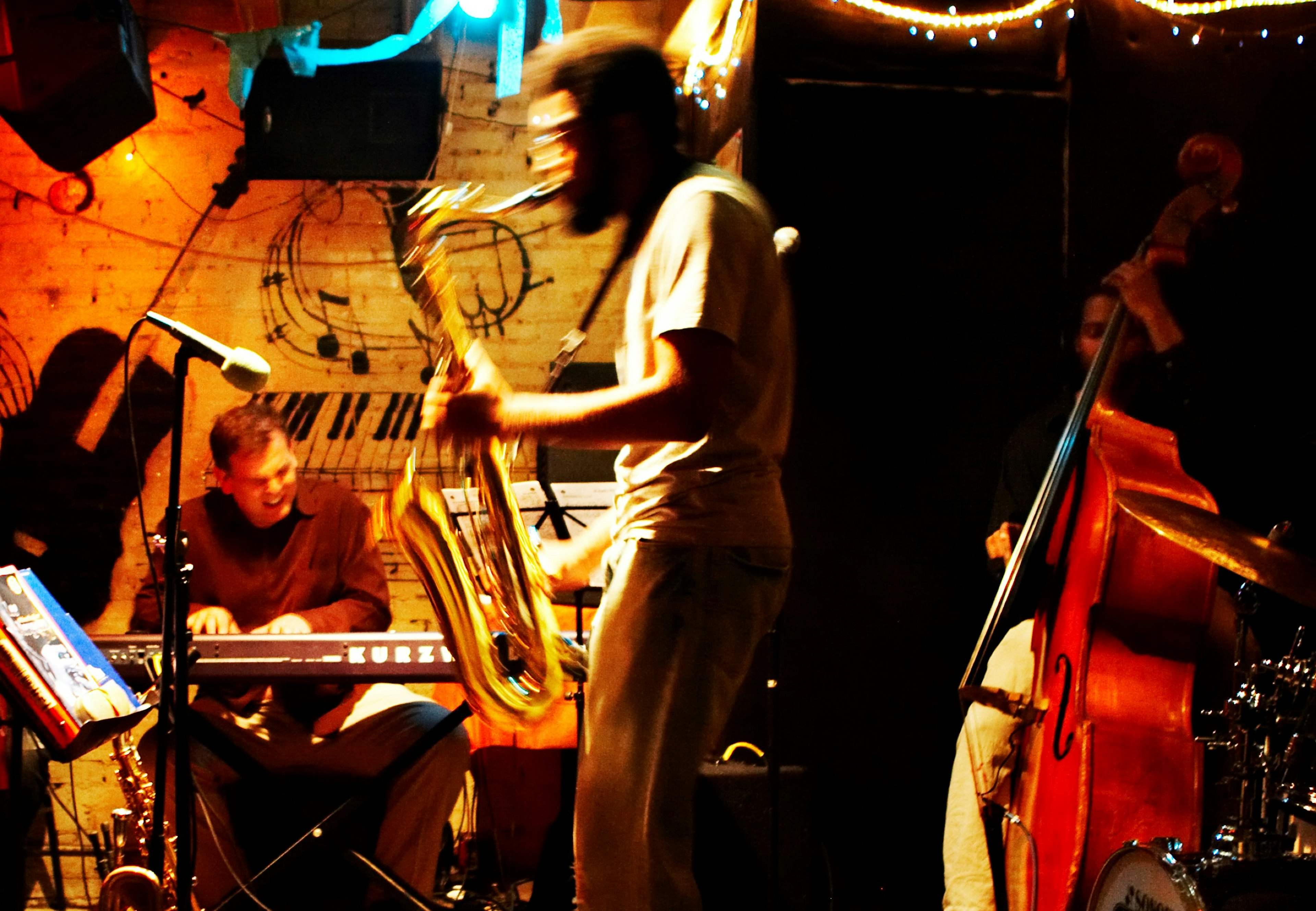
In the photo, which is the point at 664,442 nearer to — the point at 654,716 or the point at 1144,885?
the point at 654,716

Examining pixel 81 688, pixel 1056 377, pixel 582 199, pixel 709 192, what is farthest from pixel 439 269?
pixel 1056 377

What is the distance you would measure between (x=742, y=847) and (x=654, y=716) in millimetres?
1100

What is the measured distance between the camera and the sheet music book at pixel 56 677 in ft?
8.96

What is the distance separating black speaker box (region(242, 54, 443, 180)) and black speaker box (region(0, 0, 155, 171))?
0.71 m

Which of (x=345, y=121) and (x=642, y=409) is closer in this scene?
(x=642, y=409)

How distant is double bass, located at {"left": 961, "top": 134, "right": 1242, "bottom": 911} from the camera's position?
2482 millimetres

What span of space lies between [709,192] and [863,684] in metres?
2.26

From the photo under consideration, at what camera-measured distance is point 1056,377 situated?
3.79 m

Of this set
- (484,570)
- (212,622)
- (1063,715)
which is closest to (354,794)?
(212,622)

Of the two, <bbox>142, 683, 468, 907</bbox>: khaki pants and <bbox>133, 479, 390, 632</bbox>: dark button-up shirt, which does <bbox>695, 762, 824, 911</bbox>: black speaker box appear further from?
<bbox>133, 479, 390, 632</bbox>: dark button-up shirt

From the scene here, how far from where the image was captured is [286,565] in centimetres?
393

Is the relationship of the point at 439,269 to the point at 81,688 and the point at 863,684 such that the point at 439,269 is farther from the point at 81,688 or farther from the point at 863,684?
the point at 863,684

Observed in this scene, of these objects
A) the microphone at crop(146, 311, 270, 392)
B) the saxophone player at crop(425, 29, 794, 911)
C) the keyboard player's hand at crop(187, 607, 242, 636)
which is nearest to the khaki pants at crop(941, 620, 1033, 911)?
the saxophone player at crop(425, 29, 794, 911)

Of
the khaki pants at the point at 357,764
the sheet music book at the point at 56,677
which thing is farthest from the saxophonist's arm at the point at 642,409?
the khaki pants at the point at 357,764
